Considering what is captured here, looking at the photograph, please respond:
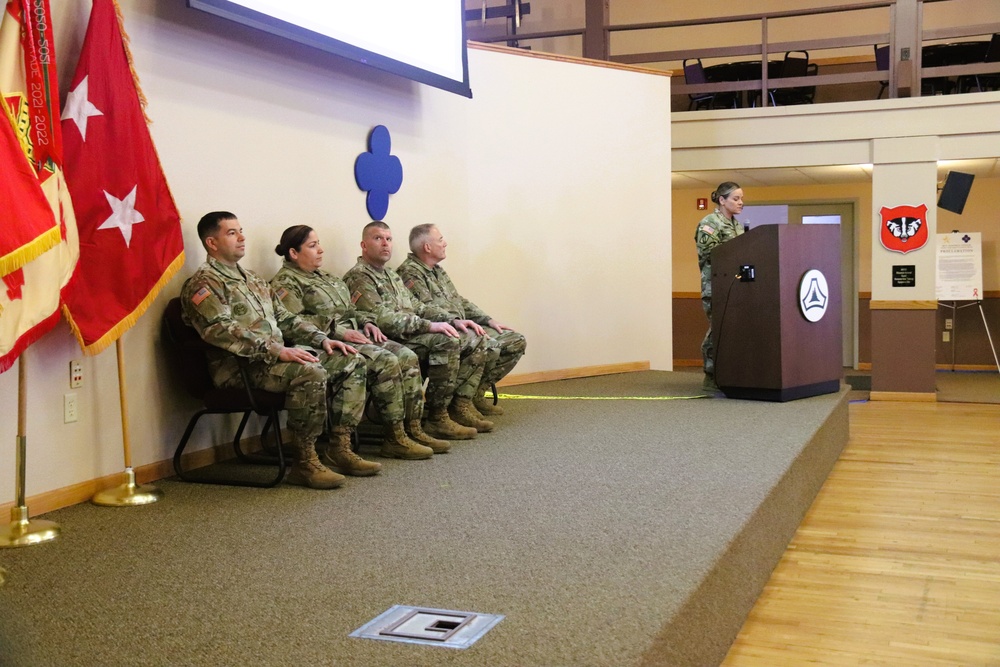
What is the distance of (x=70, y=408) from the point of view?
3525mm

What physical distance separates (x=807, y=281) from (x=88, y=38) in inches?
162

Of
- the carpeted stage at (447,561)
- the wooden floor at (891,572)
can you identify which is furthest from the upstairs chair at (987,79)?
the carpeted stage at (447,561)

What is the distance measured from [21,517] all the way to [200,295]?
100cm

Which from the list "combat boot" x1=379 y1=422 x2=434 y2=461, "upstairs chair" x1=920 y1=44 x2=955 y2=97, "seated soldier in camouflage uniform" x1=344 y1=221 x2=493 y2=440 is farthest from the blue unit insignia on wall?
"upstairs chair" x1=920 y1=44 x2=955 y2=97

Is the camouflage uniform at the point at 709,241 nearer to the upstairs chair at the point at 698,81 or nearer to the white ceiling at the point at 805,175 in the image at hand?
the white ceiling at the point at 805,175

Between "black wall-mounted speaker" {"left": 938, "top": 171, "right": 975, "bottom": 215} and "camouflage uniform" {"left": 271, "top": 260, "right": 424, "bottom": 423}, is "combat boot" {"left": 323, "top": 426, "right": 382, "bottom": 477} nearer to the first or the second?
"camouflage uniform" {"left": 271, "top": 260, "right": 424, "bottom": 423}

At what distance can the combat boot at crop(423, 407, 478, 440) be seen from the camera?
471 centimetres

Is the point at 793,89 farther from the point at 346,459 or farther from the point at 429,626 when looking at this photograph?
the point at 429,626

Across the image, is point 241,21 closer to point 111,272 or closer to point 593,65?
point 111,272

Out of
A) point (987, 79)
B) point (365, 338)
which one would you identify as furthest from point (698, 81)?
point (365, 338)

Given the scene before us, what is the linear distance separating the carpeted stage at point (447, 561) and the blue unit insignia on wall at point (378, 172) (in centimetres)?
152

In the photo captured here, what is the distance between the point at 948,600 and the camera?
10.1ft

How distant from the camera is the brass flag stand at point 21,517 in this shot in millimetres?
2963

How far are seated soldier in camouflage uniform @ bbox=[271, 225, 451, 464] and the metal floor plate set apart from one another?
1.88 m
